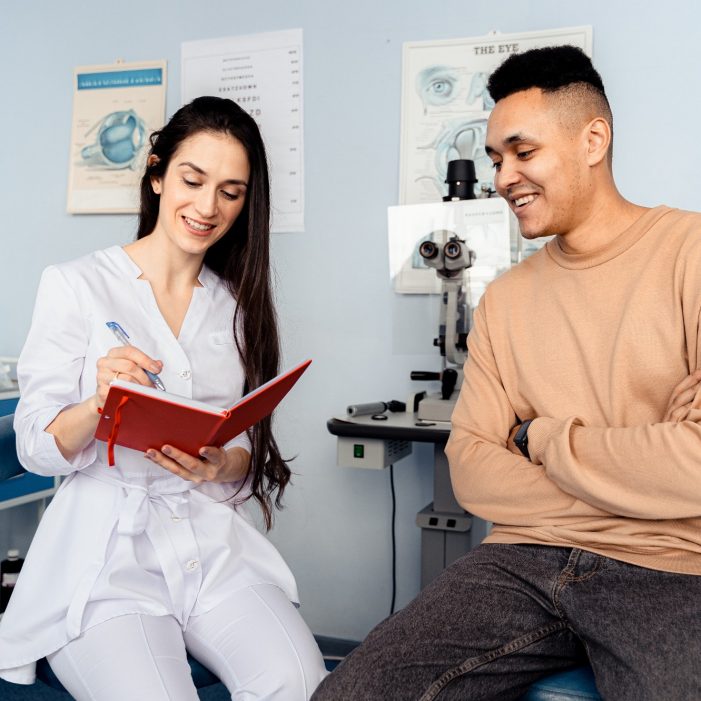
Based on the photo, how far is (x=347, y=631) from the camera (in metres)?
2.64

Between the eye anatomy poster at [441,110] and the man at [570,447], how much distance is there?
887mm

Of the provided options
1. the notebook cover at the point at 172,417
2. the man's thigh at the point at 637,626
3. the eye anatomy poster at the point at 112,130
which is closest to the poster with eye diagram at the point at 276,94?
the eye anatomy poster at the point at 112,130

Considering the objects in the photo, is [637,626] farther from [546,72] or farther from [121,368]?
[546,72]

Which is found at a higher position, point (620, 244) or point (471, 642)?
point (620, 244)

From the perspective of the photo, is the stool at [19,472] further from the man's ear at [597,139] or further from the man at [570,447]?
the man's ear at [597,139]

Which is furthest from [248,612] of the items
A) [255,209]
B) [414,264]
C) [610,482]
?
[414,264]

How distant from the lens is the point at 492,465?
1.41 meters

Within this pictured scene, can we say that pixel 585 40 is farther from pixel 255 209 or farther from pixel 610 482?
pixel 610 482

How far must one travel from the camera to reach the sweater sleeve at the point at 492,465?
136cm

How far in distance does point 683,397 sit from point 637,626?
365 millimetres

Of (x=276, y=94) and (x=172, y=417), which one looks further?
(x=276, y=94)

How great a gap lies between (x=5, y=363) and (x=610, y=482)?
2.33m

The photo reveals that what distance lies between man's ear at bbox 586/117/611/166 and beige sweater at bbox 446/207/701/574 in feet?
0.45

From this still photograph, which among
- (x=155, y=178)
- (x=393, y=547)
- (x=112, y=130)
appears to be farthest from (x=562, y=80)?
(x=112, y=130)
